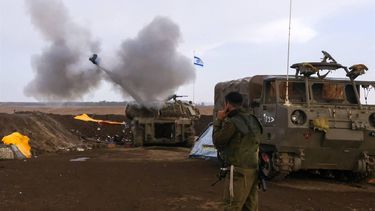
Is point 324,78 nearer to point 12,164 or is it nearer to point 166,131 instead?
point 12,164

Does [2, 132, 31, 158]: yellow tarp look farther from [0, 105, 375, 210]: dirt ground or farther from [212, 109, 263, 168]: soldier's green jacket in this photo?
[212, 109, 263, 168]: soldier's green jacket

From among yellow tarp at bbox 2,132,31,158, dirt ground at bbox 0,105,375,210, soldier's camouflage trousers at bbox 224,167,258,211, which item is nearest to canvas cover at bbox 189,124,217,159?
dirt ground at bbox 0,105,375,210

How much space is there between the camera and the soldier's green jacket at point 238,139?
5531mm

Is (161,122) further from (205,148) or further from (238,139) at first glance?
(238,139)

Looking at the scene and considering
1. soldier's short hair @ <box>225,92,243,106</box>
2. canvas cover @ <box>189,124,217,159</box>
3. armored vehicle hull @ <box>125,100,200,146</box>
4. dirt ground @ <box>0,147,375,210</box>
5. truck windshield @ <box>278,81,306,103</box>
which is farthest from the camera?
armored vehicle hull @ <box>125,100,200,146</box>

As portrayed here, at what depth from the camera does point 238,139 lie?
5.60 metres

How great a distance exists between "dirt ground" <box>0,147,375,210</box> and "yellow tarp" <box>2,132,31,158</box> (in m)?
2.62

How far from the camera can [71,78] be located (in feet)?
69.9

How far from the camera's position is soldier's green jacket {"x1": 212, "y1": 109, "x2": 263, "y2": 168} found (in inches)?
218

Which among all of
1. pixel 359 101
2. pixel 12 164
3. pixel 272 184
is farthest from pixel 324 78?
pixel 12 164

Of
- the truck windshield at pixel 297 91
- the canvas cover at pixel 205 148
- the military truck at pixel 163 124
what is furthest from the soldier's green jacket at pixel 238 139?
the military truck at pixel 163 124

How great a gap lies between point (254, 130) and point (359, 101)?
638 centimetres

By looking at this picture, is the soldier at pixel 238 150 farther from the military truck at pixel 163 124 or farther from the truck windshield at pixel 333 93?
the military truck at pixel 163 124

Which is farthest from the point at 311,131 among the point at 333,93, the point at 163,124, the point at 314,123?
the point at 163,124
